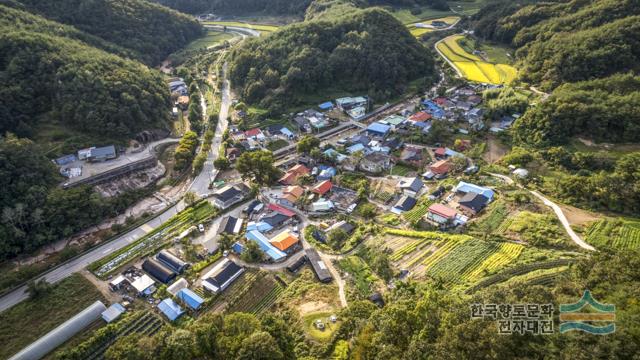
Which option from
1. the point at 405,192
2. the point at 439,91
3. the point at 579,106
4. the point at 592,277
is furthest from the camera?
the point at 439,91

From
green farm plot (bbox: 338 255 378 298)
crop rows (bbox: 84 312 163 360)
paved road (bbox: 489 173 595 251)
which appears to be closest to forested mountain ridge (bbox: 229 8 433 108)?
paved road (bbox: 489 173 595 251)

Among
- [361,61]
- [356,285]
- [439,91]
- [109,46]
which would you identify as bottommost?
[356,285]

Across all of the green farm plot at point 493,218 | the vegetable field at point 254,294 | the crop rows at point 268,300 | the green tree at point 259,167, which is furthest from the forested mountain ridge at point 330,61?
the crop rows at point 268,300

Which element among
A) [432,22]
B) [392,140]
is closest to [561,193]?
[392,140]

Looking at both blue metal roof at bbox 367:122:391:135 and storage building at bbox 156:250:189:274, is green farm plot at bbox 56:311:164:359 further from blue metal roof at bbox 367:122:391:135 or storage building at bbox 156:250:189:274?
blue metal roof at bbox 367:122:391:135

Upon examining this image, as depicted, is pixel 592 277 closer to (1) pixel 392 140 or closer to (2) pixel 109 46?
(1) pixel 392 140

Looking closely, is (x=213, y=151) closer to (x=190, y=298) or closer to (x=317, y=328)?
(x=190, y=298)

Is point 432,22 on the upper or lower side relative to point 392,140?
upper

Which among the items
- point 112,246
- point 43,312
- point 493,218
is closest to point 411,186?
point 493,218
